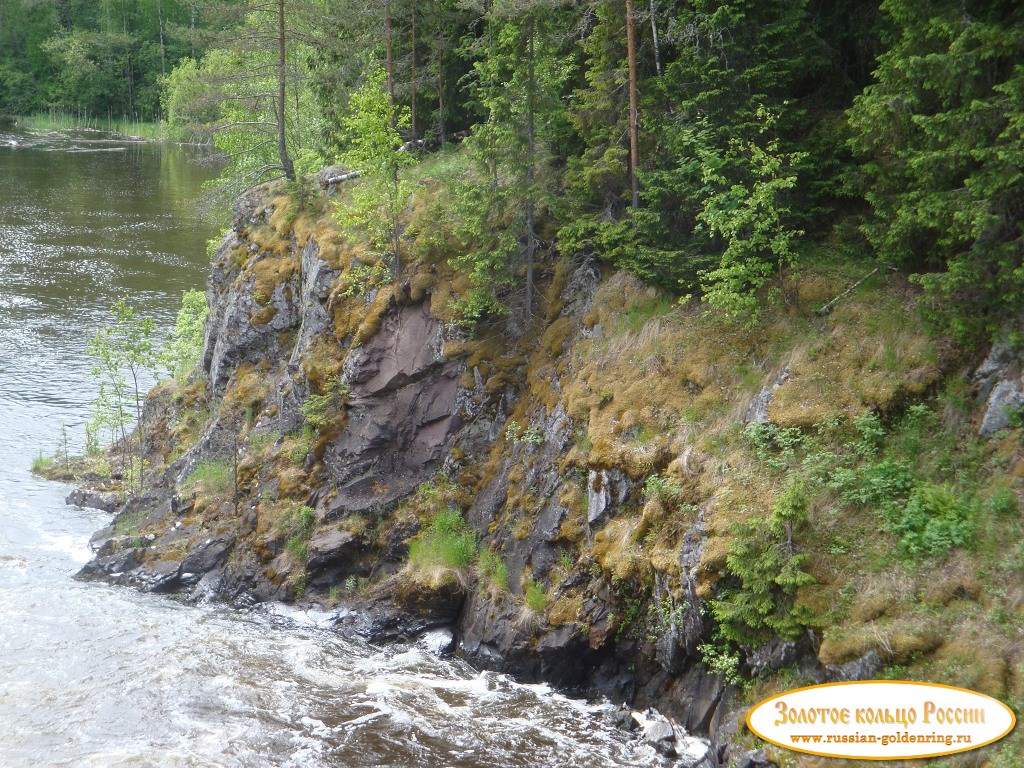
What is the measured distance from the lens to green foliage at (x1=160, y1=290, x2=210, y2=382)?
1169 inches

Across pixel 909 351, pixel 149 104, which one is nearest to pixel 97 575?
pixel 909 351

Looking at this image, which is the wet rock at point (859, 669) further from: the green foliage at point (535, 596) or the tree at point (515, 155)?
the tree at point (515, 155)

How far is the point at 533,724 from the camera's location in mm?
12461

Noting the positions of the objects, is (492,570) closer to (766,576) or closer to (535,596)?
(535,596)

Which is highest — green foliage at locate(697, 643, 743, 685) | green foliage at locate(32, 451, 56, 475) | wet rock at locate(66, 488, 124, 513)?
green foliage at locate(697, 643, 743, 685)

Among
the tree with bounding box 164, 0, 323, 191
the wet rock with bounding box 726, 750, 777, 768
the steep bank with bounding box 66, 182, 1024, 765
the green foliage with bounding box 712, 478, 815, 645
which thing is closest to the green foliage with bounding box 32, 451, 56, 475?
the steep bank with bounding box 66, 182, 1024, 765

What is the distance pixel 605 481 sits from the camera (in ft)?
45.7

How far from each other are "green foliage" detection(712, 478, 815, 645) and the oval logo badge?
2.84ft

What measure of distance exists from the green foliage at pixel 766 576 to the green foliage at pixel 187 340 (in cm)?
2206

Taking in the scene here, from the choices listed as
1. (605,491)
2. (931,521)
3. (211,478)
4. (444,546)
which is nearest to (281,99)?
(211,478)

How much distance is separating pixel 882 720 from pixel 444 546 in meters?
8.62

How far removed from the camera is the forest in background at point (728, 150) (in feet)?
34.9

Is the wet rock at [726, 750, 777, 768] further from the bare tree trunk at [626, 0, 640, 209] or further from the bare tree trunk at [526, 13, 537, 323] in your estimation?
the bare tree trunk at [526, 13, 537, 323]

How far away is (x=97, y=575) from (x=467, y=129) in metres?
16.0
